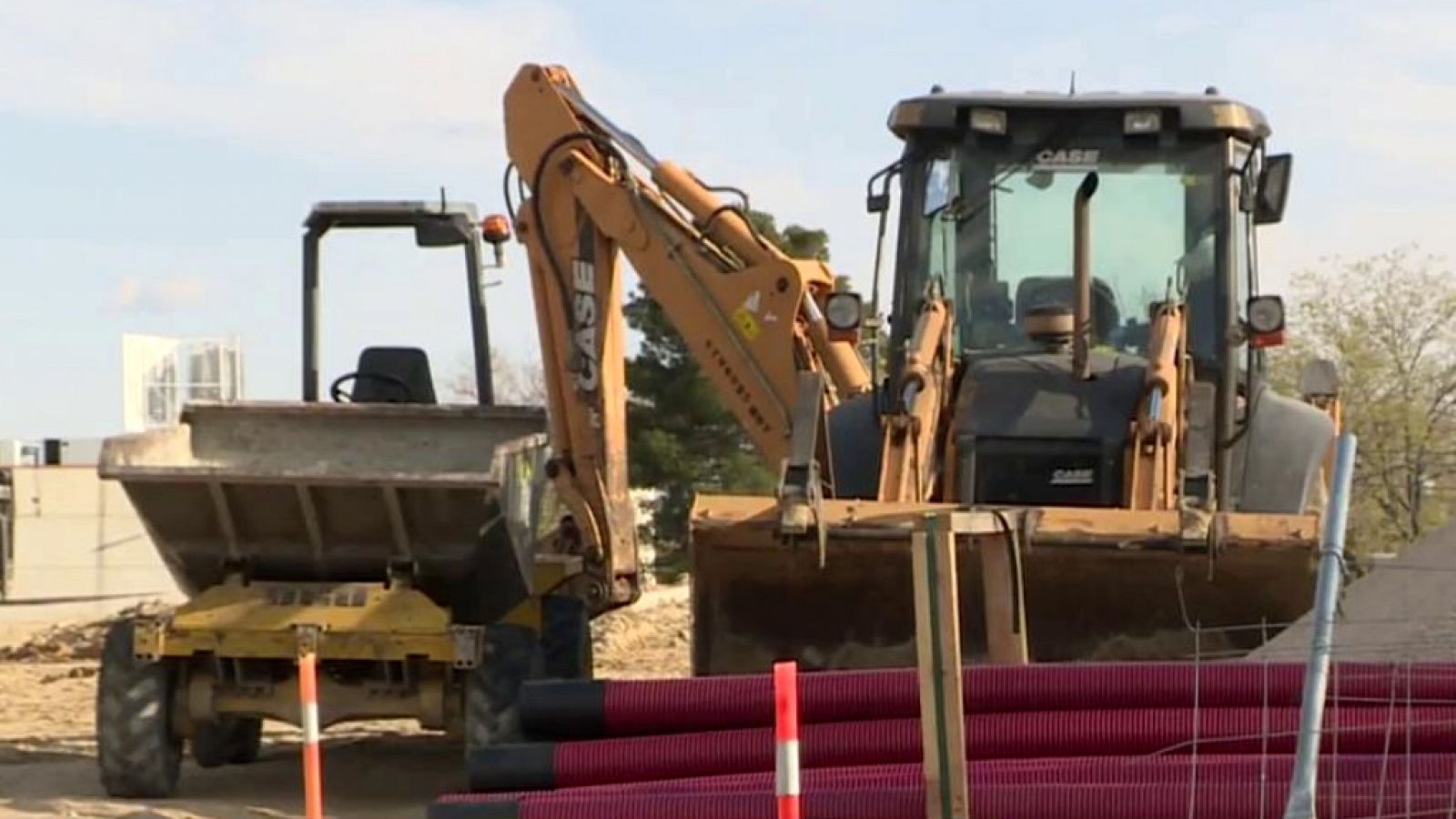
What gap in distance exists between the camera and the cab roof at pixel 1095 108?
11.3 meters

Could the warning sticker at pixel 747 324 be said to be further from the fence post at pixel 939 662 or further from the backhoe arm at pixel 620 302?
the fence post at pixel 939 662

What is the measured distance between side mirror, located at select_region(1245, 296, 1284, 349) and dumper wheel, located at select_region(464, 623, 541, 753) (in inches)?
139

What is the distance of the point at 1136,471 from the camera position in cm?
1055

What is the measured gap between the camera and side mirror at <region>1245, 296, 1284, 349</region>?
10984 mm

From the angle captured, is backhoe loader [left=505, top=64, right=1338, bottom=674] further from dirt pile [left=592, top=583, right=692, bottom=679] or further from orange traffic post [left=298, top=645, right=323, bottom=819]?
dirt pile [left=592, top=583, right=692, bottom=679]

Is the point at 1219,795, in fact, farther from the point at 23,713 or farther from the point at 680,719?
the point at 23,713

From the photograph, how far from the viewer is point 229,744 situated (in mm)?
13484

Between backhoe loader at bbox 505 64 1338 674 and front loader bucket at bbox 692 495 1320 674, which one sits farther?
backhoe loader at bbox 505 64 1338 674

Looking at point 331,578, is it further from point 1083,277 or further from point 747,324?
point 1083,277

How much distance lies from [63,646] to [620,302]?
12.4 metres

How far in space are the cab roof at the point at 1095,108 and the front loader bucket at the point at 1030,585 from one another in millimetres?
2086

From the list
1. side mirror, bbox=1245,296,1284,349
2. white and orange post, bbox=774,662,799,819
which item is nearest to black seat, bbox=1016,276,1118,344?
side mirror, bbox=1245,296,1284,349

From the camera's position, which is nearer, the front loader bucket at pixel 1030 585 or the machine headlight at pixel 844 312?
the front loader bucket at pixel 1030 585

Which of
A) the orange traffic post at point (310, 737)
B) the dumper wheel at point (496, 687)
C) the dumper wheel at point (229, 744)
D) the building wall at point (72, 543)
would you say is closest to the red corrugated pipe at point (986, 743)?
the orange traffic post at point (310, 737)
